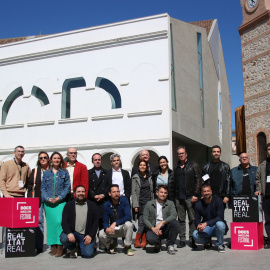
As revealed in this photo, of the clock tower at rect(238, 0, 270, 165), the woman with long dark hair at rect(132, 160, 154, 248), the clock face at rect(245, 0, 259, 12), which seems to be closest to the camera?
the woman with long dark hair at rect(132, 160, 154, 248)

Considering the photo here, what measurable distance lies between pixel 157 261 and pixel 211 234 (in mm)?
1306

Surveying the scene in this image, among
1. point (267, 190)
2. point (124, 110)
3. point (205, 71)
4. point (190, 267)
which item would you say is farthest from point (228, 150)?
point (190, 267)

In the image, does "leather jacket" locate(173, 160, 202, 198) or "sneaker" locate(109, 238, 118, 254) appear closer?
"sneaker" locate(109, 238, 118, 254)

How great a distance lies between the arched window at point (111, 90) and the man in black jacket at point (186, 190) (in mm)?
9976

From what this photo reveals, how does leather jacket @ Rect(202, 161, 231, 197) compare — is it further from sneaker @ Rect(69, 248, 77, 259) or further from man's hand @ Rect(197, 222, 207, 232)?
sneaker @ Rect(69, 248, 77, 259)

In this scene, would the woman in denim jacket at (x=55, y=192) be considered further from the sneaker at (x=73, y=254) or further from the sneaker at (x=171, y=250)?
the sneaker at (x=171, y=250)

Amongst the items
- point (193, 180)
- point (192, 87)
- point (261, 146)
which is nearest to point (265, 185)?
point (193, 180)

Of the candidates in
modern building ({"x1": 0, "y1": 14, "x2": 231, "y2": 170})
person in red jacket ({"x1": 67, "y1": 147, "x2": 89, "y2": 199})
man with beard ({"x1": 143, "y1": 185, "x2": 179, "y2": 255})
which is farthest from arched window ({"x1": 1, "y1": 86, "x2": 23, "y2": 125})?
man with beard ({"x1": 143, "y1": 185, "x2": 179, "y2": 255})

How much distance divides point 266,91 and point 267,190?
459 inches

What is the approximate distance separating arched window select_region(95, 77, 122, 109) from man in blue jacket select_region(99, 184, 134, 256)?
10477 millimetres

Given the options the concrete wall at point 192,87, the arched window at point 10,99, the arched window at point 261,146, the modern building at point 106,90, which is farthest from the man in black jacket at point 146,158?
the arched window at point 10,99

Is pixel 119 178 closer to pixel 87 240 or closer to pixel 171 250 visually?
Result: pixel 87 240

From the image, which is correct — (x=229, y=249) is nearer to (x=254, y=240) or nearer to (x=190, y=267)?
(x=254, y=240)

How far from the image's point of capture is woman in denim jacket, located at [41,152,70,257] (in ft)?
22.3
